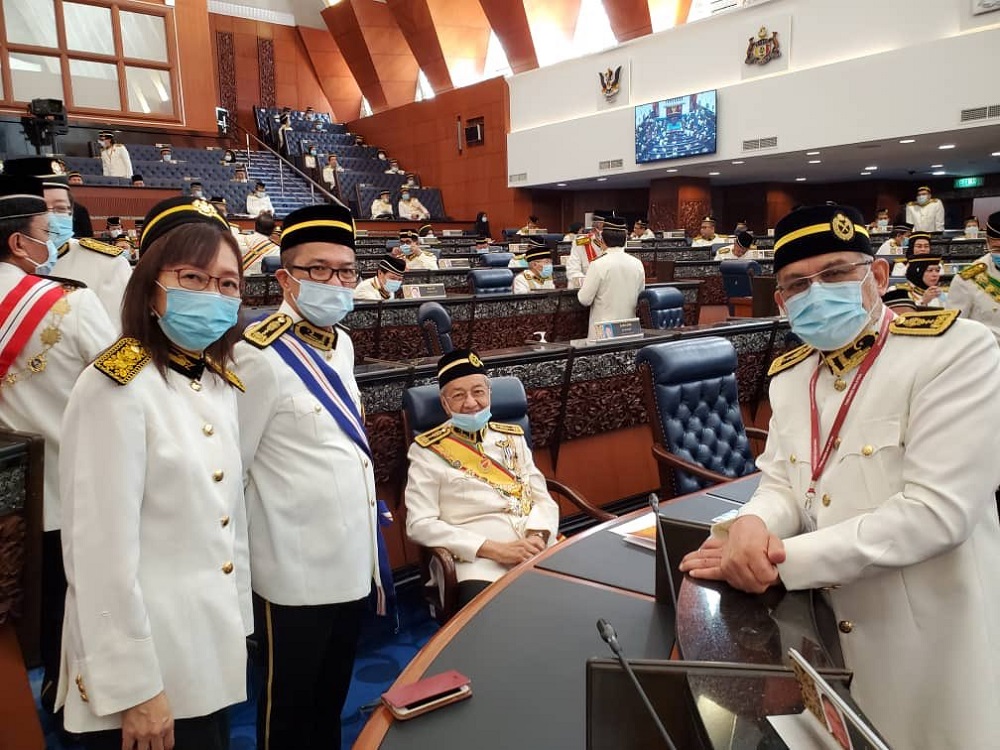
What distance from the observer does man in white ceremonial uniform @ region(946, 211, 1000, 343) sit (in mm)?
3818

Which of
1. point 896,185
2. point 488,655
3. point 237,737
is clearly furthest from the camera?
point 896,185

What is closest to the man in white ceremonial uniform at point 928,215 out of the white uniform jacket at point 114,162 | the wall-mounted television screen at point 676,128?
the wall-mounted television screen at point 676,128

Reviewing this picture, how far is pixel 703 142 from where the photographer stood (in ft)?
43.5

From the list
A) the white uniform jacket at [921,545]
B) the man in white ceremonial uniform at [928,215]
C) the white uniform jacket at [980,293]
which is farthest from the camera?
the man in white ceremonial uniform at [928,215]

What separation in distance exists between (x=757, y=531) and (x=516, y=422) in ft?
5.48

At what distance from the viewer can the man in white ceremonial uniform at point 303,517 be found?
158 centimetres

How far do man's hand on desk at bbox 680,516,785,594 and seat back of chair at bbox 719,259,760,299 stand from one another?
26.7ft

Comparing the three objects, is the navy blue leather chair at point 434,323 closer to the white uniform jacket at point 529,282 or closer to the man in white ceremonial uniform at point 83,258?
the white uniform jacket at point 529,282

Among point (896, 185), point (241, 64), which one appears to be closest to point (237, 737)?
point (896, 185)

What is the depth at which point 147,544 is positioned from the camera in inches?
47.2

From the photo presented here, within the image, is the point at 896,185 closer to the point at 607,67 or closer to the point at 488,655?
the point at 607,67

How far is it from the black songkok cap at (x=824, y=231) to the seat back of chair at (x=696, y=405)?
1.61 meters

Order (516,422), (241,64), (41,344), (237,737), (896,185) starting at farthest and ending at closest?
(241,64) → (896,185) → (516,422) → (237,737) → (41,344)

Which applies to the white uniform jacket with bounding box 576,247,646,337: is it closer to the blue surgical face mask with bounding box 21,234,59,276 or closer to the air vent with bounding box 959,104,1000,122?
the blue surgical face mask with bounding box 21,234,59,276
